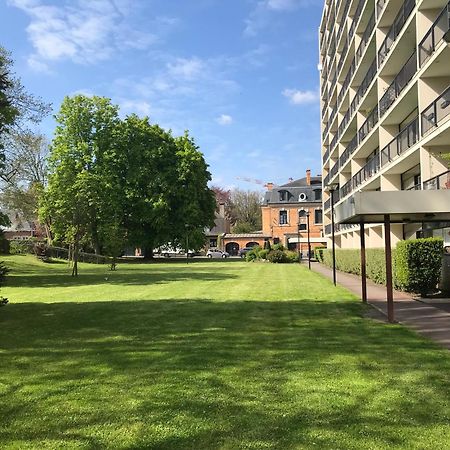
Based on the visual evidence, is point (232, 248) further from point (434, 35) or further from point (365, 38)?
point (434, 35)

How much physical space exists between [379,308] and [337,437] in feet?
29.0

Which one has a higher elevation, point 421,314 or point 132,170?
point 132,170

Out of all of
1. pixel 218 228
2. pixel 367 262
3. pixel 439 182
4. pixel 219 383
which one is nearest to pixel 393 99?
pixel 439 182

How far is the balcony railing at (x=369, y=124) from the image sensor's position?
28.6 metres

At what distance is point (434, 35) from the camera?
18.1 meters

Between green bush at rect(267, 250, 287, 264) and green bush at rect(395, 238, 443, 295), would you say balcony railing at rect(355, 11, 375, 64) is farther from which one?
green bush at rect(267, 250, 287, 264)

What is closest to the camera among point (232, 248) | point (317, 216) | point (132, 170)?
point (132, 170)

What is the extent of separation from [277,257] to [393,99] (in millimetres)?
22452

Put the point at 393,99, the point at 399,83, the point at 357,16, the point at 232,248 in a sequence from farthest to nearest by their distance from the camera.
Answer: the point at 232,248, the point at 357,16, the point at 393,99, the point at 399,83

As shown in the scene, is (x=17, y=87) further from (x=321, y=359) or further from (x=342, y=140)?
(x=342, y=140)

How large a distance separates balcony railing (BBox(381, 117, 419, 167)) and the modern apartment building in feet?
0.15

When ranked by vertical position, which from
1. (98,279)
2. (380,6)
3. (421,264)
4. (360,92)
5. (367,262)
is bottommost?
(98,279)

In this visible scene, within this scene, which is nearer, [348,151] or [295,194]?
[348,151]

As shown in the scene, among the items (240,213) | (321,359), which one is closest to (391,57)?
(321,359)
